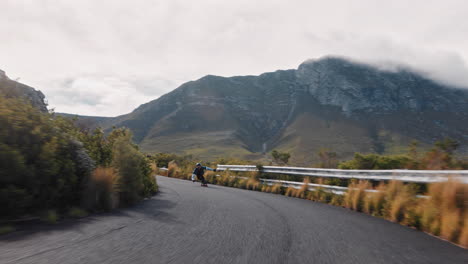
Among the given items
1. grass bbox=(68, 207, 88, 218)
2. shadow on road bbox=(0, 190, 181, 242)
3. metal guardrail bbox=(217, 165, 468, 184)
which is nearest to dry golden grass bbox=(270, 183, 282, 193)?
metal guardrail bbox=(217, 165, 468, 184)

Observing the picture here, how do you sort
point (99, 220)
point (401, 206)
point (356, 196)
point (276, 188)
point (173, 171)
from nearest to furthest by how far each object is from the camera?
point (99, 220) < point (401, 206) < point (356, 196) < point (276, 188) < point (173, 171)

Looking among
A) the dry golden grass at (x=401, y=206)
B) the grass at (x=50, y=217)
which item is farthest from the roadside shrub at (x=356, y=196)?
the grass at (x=50, y=217)

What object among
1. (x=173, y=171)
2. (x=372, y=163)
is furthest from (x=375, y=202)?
(x=173, y=171)

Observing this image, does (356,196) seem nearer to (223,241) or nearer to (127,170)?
(223,241)

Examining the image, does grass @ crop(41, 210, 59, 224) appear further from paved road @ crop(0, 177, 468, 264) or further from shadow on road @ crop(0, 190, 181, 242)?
paved road @ crop(0, 177, 468, 264)

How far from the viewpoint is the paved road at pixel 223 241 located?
4.24 m

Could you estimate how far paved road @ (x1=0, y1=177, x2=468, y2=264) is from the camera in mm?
4242

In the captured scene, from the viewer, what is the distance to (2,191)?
5859 millimetres

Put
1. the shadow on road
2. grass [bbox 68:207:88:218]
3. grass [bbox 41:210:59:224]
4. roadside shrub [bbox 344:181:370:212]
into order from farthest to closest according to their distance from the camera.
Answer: roadside shrub [bbox 344:181:370:212], grass [bbox 68:207:88:218], grass [bbox 41:210:59:224], the shadow on road

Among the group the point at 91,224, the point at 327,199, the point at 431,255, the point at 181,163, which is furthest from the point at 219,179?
the point at 431,255

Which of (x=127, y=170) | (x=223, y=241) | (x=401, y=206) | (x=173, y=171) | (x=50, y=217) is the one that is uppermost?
(x=173, y=171)

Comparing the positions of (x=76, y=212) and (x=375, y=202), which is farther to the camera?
(x=375, y=202)

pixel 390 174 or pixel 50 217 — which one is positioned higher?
pixel 390 174

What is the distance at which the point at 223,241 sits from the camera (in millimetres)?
5160
